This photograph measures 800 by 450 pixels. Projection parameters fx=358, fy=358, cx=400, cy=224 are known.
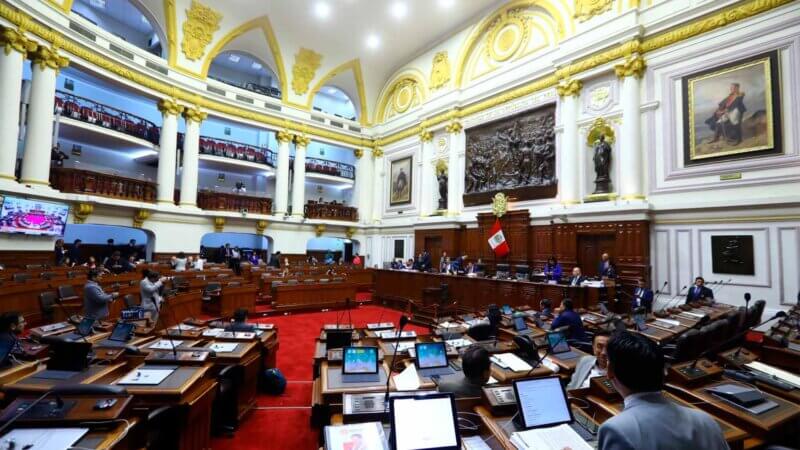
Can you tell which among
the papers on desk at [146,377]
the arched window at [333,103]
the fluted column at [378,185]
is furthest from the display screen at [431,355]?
the arched window at [333,103]

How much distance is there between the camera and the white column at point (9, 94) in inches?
350

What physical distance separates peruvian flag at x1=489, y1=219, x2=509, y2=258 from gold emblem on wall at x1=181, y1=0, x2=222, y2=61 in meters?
12.7

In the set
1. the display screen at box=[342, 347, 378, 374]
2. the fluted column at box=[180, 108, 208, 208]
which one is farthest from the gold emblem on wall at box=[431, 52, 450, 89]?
the display screen at box=[342, 347, 378, 374]

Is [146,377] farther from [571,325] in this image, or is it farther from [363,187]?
[363,187]

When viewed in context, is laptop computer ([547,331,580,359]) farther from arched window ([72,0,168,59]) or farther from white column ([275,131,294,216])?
arched window ([72,0,168,59])

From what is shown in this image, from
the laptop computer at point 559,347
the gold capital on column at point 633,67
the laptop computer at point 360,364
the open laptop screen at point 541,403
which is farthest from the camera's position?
the gold capital on column at point 633,67

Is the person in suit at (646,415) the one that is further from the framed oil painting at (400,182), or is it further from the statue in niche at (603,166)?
the framed oil painting at (400,182)

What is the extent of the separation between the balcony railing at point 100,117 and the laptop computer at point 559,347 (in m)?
14.8

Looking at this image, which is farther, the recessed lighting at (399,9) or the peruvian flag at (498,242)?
the recessed lighting at (399,9)

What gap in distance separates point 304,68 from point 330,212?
6.70 meters

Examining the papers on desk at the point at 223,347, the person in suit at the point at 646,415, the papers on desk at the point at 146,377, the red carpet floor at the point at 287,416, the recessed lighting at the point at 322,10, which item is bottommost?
the red carpet floor at the point at 287,416

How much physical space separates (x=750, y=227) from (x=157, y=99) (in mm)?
17330

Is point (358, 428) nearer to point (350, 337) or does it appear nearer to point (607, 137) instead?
point (350, 337)

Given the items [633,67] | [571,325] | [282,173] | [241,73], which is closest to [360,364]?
[571,325]
